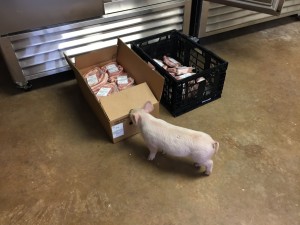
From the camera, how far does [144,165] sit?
1309 mm

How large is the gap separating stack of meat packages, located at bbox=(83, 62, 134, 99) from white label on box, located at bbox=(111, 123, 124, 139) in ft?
0.85

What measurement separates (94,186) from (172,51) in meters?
1.05

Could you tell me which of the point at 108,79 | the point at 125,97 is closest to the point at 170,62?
the point at 108,79

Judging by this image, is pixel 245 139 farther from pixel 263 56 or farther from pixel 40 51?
pixel 40 51

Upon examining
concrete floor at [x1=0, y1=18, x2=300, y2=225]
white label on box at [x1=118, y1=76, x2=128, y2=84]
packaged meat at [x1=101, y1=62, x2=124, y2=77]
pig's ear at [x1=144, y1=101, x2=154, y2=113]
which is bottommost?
concrete floor at [x1=0, y1=18, x2=300, y2=225]

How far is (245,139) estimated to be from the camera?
1424 millimetres

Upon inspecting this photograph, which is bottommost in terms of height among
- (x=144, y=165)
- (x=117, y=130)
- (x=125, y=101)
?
(x=144, y=165)

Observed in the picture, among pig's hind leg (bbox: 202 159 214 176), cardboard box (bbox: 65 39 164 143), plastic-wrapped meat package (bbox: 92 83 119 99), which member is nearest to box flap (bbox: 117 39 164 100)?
cardboard box (bbox: 65 39 164 143)

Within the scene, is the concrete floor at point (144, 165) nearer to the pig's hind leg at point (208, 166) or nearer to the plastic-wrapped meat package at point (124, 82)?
the pig's hind leg at point (208, 166)

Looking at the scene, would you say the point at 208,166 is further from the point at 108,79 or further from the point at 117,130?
the point at 108,79

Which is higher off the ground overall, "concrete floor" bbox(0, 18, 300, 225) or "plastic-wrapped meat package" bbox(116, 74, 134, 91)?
"plastic-wrapped meat package" bbox(116, 74, 134, 91)

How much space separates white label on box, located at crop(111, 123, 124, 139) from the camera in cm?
132

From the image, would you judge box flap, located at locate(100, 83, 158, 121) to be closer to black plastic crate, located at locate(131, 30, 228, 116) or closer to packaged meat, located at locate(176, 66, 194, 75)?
black plastic crate, located at locate(131, 30, 228, 116)

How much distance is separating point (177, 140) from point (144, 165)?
0.24 metres
